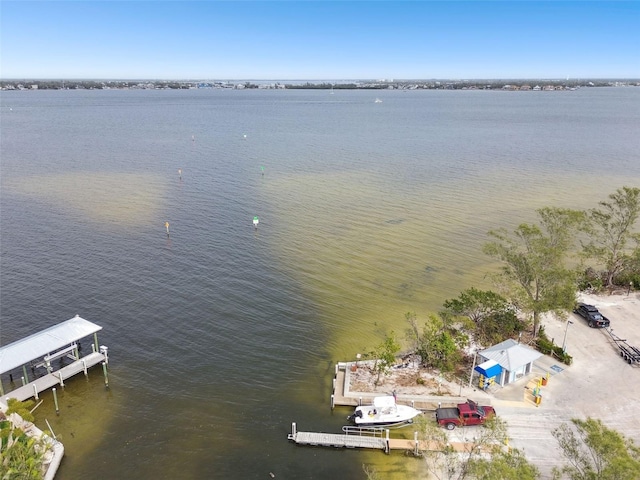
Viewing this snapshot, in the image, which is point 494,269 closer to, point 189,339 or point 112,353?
point 189,339

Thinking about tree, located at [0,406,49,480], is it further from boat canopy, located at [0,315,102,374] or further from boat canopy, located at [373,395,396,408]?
boat canopy, located at [373,395,396,408]

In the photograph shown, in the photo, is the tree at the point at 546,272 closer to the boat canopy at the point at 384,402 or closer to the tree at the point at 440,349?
the tree at the point at 440,349

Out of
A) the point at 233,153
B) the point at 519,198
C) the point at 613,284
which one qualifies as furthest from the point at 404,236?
the point at 233,153

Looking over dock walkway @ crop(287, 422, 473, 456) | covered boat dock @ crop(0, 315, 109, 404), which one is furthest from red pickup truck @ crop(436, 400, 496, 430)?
covered boat dock @ crop(0, 315, 109, 404)

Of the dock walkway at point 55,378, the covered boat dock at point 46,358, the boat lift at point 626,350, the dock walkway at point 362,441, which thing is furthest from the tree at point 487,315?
the covered boat dock at point 46,358

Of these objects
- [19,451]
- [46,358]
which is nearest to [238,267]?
[46,358]

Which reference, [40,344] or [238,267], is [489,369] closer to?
[238,267]
